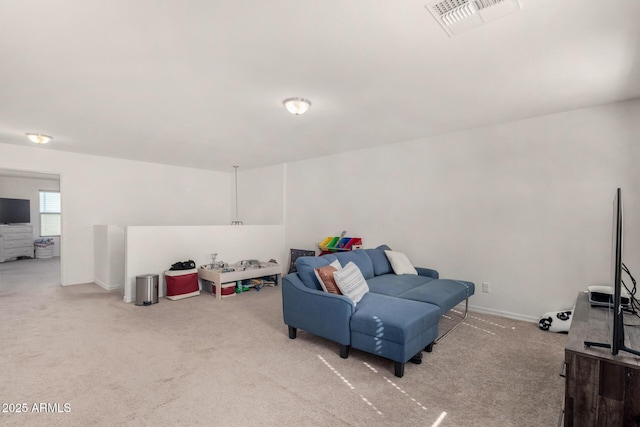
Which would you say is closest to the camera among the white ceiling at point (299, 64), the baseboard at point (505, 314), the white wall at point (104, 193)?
the white ceiling at point (299, 64)

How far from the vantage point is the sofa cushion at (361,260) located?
3961 millimetres

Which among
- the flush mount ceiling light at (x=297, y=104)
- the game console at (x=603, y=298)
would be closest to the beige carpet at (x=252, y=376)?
the game console at (x=603, y=298)

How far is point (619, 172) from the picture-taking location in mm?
3301

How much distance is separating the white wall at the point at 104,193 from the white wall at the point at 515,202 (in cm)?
442

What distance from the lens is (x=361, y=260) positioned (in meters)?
4.14

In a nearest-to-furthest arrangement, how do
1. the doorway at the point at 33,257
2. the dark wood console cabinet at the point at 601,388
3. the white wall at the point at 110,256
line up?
the dark wood console cabinet at the point at 601,388
the white wall at the point at 110,256
the doorway at the point at 33,257

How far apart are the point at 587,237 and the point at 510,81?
6.83 feet

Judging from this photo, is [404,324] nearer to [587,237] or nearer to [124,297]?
[587,237]

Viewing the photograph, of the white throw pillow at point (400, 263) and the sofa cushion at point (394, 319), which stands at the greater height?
the white throw pillow at point (400, 263)

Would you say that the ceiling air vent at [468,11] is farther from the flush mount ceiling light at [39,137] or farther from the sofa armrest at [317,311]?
the flush mount ceiling light at [39,137]

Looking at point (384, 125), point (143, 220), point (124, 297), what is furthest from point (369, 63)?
point (143, 220)

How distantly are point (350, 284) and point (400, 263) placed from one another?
1611mm

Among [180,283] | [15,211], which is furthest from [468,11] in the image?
[15,211]

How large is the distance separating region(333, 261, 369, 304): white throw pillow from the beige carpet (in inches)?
22.0
